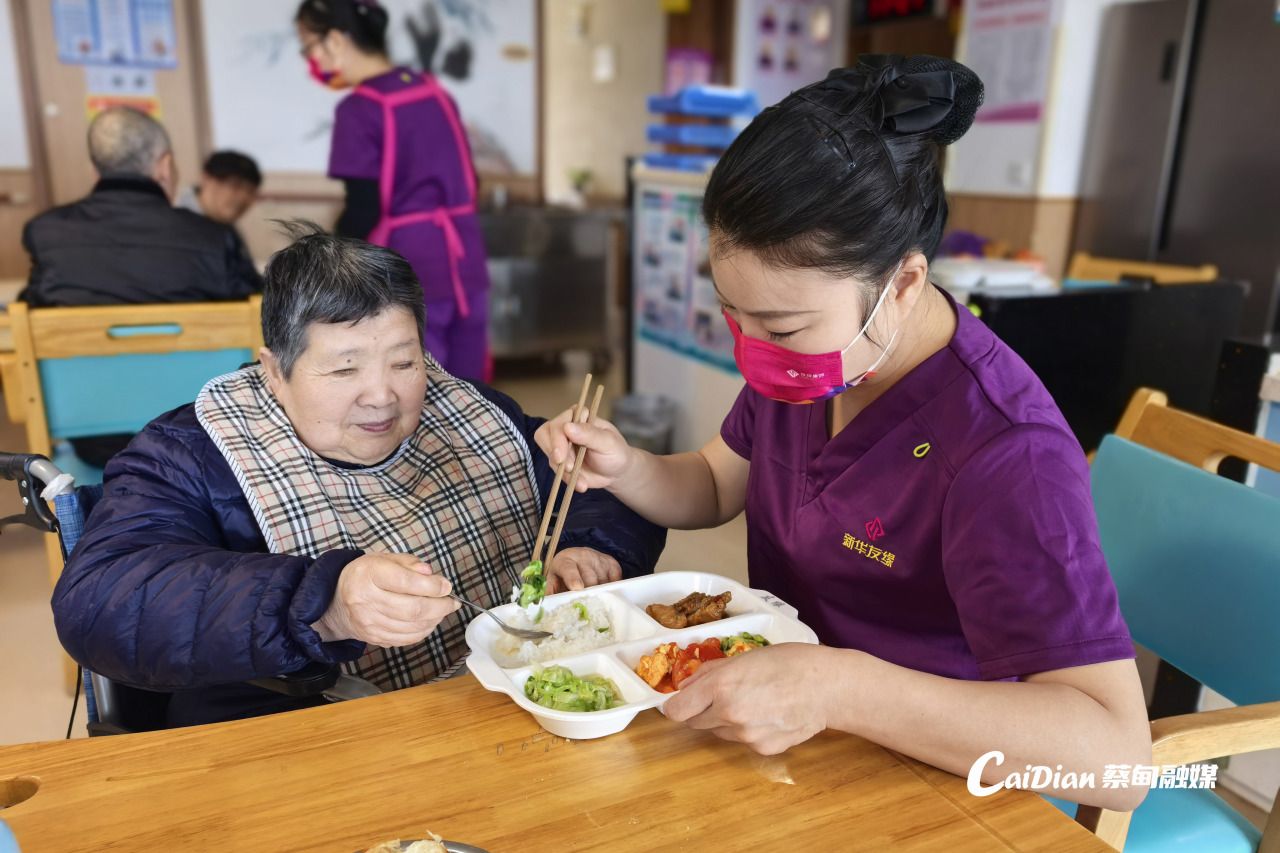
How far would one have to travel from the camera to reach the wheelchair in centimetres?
129

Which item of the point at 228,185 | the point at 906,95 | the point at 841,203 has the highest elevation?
the point at 906,95

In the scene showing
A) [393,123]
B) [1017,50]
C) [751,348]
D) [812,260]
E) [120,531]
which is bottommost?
[120,531]

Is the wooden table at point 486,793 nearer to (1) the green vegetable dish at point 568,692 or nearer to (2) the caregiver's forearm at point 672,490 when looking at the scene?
(1) the green vegetable dish at point 568,692

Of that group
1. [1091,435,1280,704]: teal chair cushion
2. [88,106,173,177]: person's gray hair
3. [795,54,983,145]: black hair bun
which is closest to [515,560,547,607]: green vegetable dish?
[795,54,983,145]: black hair bun

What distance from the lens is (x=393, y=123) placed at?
2.92 metres

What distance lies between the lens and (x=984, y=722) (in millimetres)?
920

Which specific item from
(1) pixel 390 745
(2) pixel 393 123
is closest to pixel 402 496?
(1) pixel 390 745

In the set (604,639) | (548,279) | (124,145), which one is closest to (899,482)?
(604,639)

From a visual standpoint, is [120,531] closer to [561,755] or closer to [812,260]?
[561,755]

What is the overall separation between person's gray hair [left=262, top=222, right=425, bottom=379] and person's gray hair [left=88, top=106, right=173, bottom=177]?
183 centimetres

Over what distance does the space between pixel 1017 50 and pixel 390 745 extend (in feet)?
14.9

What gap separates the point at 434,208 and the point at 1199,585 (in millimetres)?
2515

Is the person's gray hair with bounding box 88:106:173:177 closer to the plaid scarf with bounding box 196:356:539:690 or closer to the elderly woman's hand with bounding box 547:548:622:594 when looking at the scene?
the plaid scarf with bounding box 196:356:539:690

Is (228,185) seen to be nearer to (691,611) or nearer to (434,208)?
(434,208)
